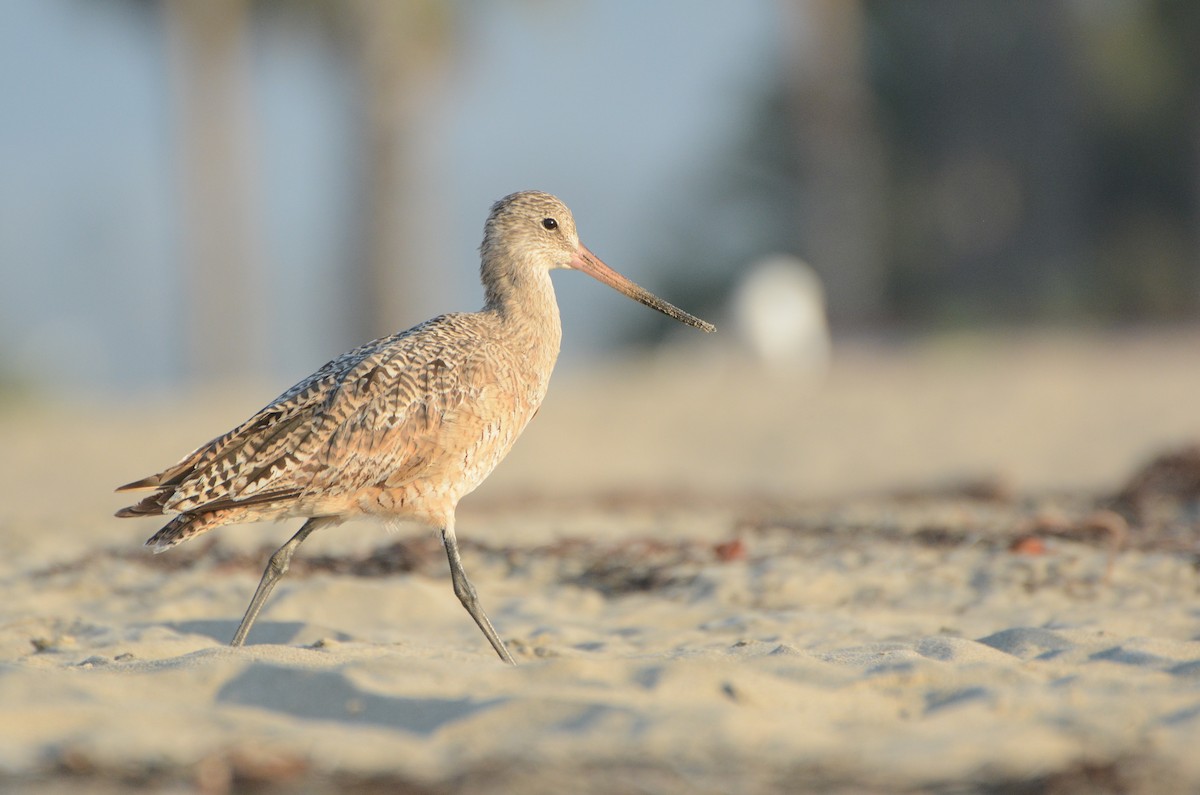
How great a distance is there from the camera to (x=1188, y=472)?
822 cm

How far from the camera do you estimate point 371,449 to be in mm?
5383

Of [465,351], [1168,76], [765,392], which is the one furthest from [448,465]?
[1168,76]

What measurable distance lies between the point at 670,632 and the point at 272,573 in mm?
1479

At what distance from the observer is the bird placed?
5289 mm

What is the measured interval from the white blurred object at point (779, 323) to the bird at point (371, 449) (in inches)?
549

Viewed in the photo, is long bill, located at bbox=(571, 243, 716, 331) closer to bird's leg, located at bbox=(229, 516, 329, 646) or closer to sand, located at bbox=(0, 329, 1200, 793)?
sand, located at bbox=(0, 329, 1200, 793)

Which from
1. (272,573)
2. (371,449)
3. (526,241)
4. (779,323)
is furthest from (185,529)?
(779,323)

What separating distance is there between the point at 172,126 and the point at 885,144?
56.2 feet

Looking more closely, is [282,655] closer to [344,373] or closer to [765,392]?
[344,373]

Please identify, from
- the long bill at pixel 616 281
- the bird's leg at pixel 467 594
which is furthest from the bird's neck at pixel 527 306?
the bird's leg at pixel 467 594

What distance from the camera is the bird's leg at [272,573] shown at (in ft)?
17.6

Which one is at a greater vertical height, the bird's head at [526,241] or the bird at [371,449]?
the bird's head at [526,241]

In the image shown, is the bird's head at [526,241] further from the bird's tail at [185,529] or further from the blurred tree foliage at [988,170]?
the blurred tree foliage at [988,170]

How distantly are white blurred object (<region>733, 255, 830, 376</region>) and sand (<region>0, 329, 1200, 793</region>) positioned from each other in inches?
281
